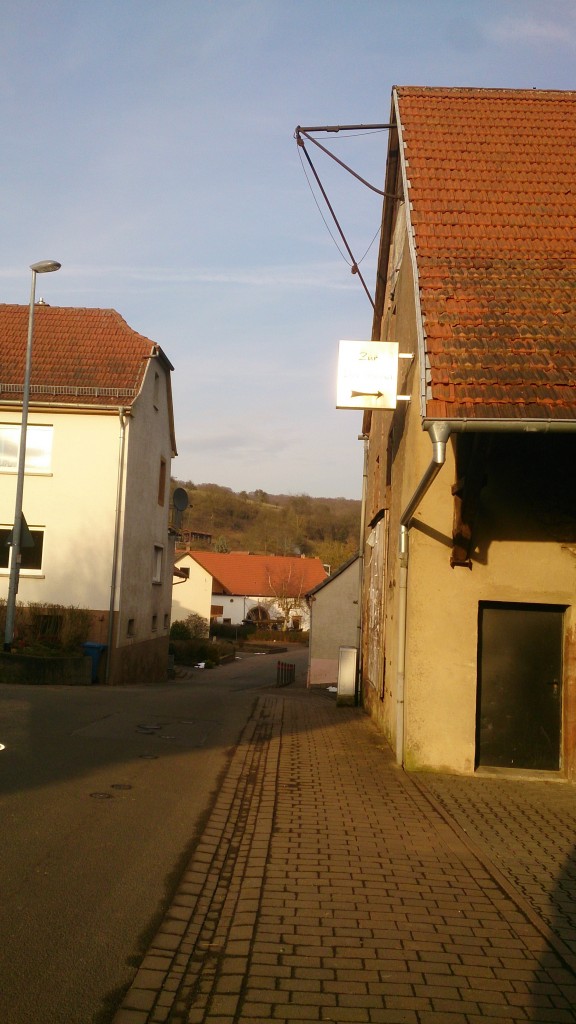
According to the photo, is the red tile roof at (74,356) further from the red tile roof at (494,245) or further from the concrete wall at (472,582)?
the concrete wall at (472,582)

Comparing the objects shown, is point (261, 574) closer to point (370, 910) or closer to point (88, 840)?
point (88, 840)

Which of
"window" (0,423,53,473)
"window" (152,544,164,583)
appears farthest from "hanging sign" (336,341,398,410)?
"window" (152,544,164,583)

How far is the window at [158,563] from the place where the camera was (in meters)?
31.1

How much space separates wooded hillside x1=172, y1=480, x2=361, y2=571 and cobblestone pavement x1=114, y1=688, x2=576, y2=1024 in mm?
99349

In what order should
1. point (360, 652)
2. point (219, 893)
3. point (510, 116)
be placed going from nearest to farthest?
point (219, 893) < point (510, 116) < point (360, 652)

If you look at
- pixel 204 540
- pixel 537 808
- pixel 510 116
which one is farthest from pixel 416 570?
pixel 204 540

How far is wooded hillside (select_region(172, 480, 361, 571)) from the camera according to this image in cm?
11238

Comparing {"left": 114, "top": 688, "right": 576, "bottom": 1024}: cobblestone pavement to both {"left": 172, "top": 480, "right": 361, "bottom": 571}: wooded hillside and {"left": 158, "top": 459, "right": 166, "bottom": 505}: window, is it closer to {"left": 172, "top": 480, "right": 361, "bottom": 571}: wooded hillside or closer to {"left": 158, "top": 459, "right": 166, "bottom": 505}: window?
{"left": 158, "top": 459, "right": 166, "bottom": 505}: window

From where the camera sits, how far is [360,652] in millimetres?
21203

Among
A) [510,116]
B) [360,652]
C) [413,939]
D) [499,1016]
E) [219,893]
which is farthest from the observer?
[360,652]

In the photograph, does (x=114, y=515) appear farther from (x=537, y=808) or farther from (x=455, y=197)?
(x=537, y=808)

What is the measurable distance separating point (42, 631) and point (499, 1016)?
21341mm

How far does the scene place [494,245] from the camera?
33.6ft

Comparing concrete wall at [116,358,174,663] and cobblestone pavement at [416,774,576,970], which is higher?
concrete wall at [116,358,174,663]
